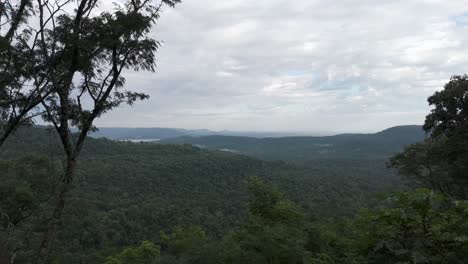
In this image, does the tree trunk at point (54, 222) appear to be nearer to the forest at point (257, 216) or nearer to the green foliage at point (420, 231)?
the forest at point (257, 216)

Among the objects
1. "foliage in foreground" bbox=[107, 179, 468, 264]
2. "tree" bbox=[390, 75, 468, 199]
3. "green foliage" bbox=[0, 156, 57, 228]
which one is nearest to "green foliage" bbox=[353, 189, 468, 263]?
"foliage in foreground" bbox=[107, 179, 468, 264]

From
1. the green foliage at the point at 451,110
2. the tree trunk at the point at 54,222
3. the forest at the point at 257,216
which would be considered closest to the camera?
the forest at the point at 257,216

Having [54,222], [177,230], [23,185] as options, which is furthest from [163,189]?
[54,222]

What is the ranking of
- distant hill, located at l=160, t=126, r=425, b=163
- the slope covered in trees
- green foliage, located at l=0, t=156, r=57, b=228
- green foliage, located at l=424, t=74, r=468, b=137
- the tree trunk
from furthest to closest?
1. distant hill, located at l=160, t=126, r=425, b=163
2. the slope covered in trees
3. green foliage, located at l=0, t=156, r=57, b=228
4. green foliage, located at l=424, t=74, r=468, b=137
5. the tree trunk

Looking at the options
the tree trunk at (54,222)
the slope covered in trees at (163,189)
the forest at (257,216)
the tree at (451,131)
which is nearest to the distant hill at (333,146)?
the slope covered in trees at (163,189)

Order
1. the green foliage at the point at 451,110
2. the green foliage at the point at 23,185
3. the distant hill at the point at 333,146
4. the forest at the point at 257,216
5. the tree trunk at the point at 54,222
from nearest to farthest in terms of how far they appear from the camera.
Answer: the forest at the point at 257,216, the tree trunk at the point at 54,222, the green foliage at the point at 451,110, the green foliage at the point at 23,185, the distant hill at the point at 333,146

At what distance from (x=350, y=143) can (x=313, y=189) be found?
10247cm

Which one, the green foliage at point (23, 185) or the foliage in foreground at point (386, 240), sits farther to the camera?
the green foliage at point (23, 185)

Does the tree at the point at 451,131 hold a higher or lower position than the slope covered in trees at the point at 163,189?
Result: higher

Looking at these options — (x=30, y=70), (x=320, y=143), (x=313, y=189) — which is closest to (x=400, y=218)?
(x=30, y=70)

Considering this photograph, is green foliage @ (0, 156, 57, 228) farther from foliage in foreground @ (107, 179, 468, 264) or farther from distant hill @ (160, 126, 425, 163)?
distant hill @ (160, 126, 425, 163)

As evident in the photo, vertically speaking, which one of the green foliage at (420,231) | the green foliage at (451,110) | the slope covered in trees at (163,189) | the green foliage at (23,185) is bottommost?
the slope covered in trees at (163,189)

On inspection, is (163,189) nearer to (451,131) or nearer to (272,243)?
(451,131)

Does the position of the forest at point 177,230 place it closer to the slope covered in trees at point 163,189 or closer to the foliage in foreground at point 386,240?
the foliage in foreground at point 386,240
